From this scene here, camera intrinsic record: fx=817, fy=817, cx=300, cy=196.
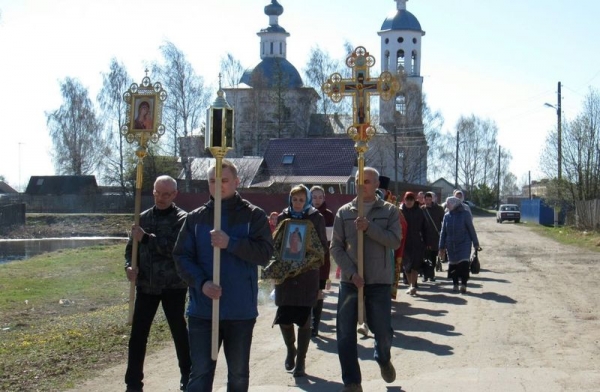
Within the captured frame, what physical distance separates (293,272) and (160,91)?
2471 mm

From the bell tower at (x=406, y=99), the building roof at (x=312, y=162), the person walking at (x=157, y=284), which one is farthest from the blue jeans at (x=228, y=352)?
the bell tower at (x=406, y=99)

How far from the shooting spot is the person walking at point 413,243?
1437 cm

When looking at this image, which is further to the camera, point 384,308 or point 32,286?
point 32,286

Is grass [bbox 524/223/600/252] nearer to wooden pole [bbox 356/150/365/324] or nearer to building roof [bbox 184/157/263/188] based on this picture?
building roof [bbox 184/157/263/188]

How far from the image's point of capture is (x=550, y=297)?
13859 mm

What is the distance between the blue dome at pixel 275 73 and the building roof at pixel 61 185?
15.8 metres

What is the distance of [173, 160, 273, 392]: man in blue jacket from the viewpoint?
566 cm

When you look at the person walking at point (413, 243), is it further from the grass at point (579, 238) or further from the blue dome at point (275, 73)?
the blue dome at point (275, 73)

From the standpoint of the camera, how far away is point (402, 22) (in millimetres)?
77000

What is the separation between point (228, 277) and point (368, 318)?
1933mm

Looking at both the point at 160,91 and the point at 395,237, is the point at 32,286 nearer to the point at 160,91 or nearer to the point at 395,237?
the point at 160,91

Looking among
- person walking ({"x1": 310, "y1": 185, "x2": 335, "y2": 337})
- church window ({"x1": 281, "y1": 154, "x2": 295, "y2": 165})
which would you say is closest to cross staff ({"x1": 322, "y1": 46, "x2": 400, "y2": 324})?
person walking ({"x1": 310, "y1": 185, "x2": 335, "y2": 337})

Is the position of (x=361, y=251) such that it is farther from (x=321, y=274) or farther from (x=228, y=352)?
(x=321, y=274)

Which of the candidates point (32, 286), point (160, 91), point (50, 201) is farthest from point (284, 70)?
point (160, 91)
